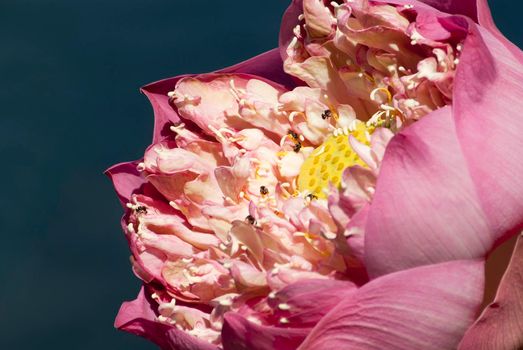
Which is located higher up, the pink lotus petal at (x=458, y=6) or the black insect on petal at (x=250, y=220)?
the pink lotus petal at (x=458, y=6)

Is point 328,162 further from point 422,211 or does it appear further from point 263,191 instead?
point 422,211

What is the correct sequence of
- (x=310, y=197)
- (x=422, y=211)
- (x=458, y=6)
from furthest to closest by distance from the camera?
(x=310, y=197), (x=458, y=6), (x=422, y=211)

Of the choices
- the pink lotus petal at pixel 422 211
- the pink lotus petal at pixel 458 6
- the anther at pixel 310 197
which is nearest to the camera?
the pink lotus petal at pixel 422 211

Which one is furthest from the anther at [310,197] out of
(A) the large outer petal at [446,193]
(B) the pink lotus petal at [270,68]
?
(A) the large outer petal at [446,193]

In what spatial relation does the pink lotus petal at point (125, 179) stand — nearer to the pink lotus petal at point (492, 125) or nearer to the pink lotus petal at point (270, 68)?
the pink lotus petal at point (270, 68)

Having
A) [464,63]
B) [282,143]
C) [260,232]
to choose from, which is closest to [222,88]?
[282,143]

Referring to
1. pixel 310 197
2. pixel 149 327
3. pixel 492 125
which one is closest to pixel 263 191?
pixel 310 197

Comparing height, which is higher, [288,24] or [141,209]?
[288,24]

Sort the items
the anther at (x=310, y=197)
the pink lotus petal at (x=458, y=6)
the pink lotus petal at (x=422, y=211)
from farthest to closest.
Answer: the anther at (x=310, y=197)
the pink lotus petal at (x=458, y=6)
the pink lotus petal at (x=422, y=211)
